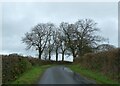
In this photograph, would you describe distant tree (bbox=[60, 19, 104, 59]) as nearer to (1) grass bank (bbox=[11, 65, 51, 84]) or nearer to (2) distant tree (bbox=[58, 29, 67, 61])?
Result: (2) distant tree (bbox=[58, 29, 67, 61])

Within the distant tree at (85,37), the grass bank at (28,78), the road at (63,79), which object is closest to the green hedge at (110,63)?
the road at (63,79)

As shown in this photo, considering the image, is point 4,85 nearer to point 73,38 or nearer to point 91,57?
point 91,57

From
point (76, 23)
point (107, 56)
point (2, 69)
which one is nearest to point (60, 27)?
point (76, 23)

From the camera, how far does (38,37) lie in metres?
94.5

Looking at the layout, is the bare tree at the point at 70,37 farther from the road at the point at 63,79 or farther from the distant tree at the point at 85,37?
the road at the point at 63,79

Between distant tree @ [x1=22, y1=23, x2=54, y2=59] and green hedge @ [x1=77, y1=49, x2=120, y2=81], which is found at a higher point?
distant tree @ [x1=22, y1=23, x2=54, y2=59]

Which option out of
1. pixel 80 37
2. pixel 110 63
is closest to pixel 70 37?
pixel 80 37

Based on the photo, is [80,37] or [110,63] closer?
[110,63]

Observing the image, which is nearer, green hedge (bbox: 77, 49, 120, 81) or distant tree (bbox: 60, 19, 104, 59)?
green hedge (bbox: 77, 49, 120, 81)

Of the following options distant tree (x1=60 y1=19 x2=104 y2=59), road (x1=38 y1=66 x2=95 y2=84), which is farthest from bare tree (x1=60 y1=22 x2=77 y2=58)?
road (x1=38 y1=66 x2=95 y2=84)

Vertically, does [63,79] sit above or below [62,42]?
below

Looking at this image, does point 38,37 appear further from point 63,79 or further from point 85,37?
point 63,79

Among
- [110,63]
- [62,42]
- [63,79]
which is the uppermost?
[62,42]

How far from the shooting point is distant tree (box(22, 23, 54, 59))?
307 ft
